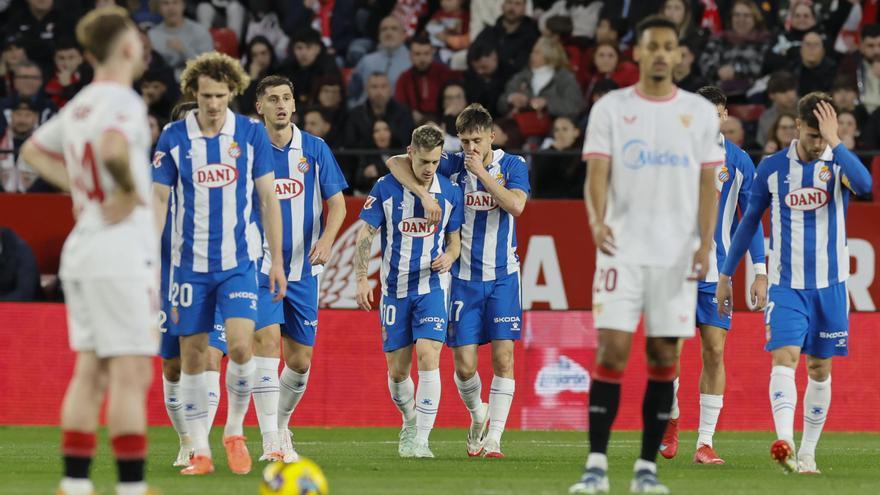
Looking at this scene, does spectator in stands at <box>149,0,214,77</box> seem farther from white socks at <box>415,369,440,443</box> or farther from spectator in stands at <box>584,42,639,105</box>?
white socks at <box>415,369,440,443</box>

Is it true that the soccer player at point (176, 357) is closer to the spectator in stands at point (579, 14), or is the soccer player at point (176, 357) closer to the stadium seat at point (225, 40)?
the stadium seat at point (225, 40)

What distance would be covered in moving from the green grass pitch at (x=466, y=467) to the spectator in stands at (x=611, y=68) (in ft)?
15.5

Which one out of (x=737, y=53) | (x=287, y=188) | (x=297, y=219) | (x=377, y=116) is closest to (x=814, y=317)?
(x=297, y=219)

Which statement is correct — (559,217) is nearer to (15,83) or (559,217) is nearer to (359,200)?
(359,200)

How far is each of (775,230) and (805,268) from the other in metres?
0.36

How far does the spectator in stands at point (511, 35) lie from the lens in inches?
722

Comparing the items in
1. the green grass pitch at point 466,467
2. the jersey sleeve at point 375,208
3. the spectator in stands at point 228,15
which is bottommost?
the green grass pitch at point 466,467

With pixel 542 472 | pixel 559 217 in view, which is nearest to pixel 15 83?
pixel 559 217

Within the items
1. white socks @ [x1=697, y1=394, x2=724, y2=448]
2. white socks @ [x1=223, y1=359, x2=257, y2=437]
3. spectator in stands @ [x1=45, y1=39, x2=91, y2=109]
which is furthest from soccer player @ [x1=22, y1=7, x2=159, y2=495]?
spectator in stands @ [x1=45, y1=39, x2=91, y2=109]

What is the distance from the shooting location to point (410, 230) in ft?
37.6

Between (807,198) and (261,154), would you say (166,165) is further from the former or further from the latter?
(807,198)

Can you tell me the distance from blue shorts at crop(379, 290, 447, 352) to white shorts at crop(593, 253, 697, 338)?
338 cm

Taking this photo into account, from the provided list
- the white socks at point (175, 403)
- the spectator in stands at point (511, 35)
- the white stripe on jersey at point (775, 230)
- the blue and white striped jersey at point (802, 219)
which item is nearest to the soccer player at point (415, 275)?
the white socks at point (175, 403)

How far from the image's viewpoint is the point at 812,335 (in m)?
10.0
